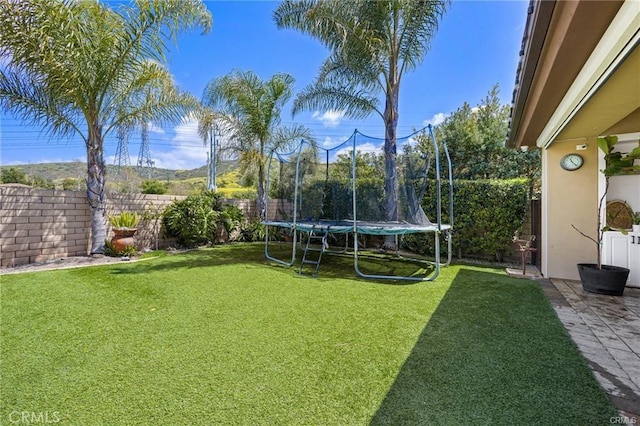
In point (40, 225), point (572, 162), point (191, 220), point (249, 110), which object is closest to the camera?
point (572, 162)

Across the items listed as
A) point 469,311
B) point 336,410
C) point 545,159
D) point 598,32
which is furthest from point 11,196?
point 545,159

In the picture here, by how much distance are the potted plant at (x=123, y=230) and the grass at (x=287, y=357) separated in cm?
230

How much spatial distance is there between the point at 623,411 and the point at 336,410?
1826mm

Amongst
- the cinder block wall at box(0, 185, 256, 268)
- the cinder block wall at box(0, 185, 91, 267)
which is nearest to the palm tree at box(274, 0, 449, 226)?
the cinder block wall at box(0, 185, 256, 268)

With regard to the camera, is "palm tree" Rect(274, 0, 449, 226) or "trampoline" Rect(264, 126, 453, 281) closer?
"trampoline" Rect(264, 126, 453, 281)

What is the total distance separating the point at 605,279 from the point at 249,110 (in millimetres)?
9780

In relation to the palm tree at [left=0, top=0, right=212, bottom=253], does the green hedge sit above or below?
below

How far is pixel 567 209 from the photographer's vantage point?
17.7ft

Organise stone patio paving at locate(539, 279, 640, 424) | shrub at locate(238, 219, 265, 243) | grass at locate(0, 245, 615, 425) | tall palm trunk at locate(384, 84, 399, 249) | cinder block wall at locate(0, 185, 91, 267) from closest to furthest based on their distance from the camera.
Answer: grass at locate(0, 245, 615, 425)
stone patio paving at locate(539, 279, 640, 424)
cinder block wall at locate(0, 185, 91, 267)
tall palm trunk at locate(384, 84, 399, 249)
shrub at locate(238, 219, 265, 243)

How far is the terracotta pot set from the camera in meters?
6.85

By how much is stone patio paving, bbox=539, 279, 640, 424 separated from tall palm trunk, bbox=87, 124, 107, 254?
8.59 meters

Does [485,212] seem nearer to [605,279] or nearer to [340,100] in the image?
[605,279]

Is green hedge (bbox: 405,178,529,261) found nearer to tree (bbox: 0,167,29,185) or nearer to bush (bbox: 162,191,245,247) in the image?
bush (bbox: 162,191,245,247)

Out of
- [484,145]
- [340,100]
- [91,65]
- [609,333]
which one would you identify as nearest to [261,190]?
[340,100]
